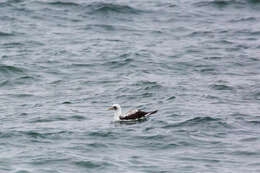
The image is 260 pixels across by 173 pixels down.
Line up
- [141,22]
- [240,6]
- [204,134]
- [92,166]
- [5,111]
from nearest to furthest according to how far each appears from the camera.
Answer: [92,166]
[204,134]
[5,111]
[141,22]
[240,6]

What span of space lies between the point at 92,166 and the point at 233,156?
11.3 feet

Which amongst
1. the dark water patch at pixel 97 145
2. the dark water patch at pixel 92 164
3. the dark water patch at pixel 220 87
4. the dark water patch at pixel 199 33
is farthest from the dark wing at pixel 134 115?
the dark water patch at pixel 199 33

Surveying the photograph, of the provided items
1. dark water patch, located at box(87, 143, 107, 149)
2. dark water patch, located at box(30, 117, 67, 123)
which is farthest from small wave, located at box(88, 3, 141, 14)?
dark water patch, located at box(87, 143, 107, 149)

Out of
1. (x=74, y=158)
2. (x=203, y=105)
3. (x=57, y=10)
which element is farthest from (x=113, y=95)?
(x=57, y=10)

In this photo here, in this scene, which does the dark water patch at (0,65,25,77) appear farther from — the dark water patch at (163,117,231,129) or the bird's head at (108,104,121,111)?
the dark water patch at (163,117,231,129)

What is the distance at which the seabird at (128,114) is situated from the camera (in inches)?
805

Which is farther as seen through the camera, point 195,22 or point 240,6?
point 240,6

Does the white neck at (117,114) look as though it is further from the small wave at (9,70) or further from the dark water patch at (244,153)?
the small wave at (9,70)

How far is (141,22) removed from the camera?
32531mm

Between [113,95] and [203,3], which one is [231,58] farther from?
[203,3]

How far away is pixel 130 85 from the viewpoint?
2380cm

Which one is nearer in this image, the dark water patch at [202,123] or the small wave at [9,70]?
the dark water patch at [202,123]

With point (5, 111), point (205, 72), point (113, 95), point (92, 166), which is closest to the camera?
point (92, 166)

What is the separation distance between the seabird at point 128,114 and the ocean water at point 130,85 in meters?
0.26
